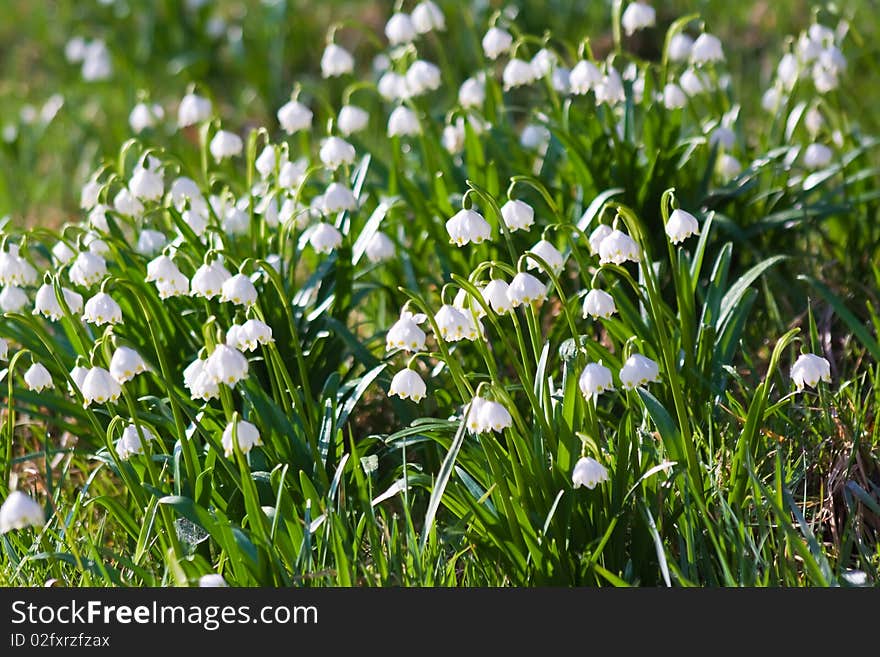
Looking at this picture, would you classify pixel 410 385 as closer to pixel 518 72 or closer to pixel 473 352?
pixel 473 352

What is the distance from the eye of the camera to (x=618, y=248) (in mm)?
2467

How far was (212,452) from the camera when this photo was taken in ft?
8.73

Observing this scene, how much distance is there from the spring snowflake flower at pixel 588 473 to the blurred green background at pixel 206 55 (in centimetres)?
341

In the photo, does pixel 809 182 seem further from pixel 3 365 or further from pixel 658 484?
pixel 3 365

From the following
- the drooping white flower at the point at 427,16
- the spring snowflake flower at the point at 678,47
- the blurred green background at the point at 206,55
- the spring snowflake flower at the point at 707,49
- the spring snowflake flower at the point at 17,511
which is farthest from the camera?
the blurred green background at the point at 206,55

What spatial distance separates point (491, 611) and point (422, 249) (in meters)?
1.72

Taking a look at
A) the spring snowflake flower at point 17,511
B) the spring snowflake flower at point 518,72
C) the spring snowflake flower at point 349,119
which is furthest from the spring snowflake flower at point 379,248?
the spring snowflake flower at point 17,511

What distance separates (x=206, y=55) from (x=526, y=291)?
4.46 metres

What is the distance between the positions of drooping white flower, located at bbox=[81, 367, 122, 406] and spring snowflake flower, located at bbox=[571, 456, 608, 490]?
3.17 feet

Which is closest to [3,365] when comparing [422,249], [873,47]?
[422,249]

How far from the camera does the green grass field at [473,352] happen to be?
96.2 inches

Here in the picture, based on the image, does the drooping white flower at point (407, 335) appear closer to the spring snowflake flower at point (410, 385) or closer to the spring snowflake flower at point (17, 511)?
the spring snowflake flower at point (410, 385)

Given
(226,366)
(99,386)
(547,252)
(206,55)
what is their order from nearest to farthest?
(226,366) → (99,386) → (547,252) → (206,55)

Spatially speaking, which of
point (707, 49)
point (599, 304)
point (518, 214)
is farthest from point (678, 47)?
point (599, 304)
